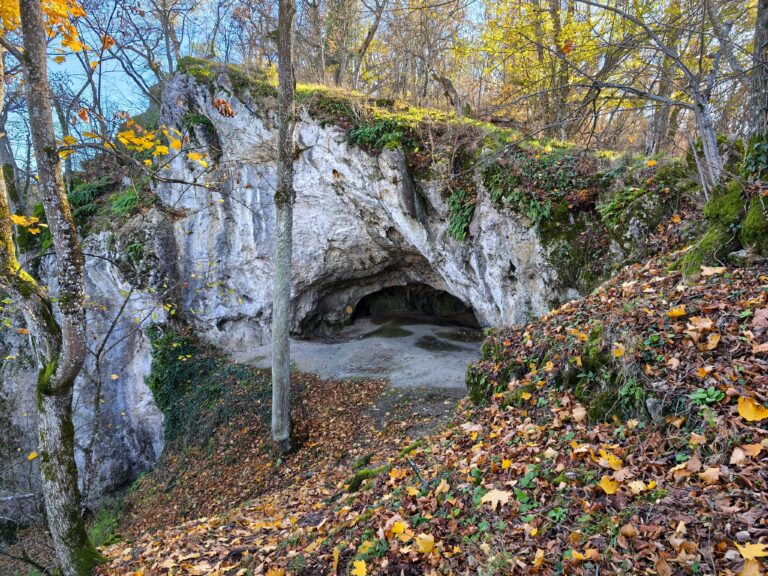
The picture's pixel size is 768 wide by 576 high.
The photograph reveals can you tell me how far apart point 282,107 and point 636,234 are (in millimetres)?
6228

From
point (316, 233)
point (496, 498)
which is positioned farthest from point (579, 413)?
point (316, 233)

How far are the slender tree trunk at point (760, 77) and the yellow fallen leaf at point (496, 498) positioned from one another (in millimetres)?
3883

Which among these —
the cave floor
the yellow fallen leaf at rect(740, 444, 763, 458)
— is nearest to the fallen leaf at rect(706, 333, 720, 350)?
the yellow fallen leaf at rect(740, 444, 763, 458)

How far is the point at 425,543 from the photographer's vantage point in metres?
2.54

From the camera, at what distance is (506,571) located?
2127 millimetres

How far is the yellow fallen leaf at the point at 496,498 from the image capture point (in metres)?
2.68

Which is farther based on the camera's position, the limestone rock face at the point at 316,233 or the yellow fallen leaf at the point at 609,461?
the limestone rock face at the point at 316,233

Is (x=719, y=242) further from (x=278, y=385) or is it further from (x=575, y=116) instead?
(x=278, y=385)


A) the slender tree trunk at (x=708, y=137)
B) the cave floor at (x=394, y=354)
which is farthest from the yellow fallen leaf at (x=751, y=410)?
the cave floor at (x=394, y=354)

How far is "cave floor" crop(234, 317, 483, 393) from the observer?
9.62 m

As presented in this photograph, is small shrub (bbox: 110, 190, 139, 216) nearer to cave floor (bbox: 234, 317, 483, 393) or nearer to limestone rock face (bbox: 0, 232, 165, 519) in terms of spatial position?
limestone rock face (bbox: 0, 232, 165, 519)

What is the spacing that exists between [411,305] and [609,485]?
555 inches

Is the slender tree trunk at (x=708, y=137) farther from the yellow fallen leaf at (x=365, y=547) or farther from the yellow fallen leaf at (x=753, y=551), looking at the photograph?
the yellow fallen leaf at (x=365, y=547)

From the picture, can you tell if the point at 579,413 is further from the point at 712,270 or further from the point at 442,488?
the point at 712,270
